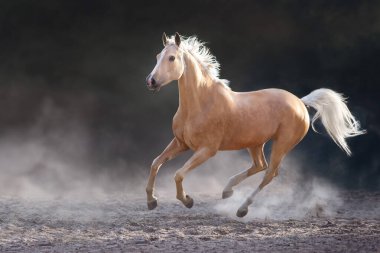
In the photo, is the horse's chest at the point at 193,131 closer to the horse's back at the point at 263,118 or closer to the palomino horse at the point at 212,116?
the palomino horse at the point at 212,116

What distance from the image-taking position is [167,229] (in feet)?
21.6

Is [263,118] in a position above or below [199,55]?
below

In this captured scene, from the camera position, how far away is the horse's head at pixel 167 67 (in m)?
5.86

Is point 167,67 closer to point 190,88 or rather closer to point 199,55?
point 190,88

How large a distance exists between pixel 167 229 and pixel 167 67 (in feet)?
5.15

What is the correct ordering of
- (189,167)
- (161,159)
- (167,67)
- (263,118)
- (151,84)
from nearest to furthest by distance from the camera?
1. (151,84)
2. (167,67)
3. (189,167)
4. (161,159)
5. (263,118)

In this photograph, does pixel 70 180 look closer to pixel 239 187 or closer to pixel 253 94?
pixel 239 187

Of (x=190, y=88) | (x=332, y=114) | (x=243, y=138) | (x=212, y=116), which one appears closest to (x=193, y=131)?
(x=212, y=116)

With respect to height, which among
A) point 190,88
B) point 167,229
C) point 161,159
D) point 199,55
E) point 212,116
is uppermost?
point 199,55

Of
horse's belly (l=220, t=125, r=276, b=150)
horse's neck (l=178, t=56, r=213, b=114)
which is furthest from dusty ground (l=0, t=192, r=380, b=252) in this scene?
horse's neck (l=178, t=56, r=213, b=114)

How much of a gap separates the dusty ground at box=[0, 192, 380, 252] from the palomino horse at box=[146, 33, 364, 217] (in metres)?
0.37

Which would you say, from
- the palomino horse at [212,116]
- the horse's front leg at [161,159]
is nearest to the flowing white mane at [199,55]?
the palomino horse at [212,116]

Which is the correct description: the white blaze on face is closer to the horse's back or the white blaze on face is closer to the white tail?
the horse's back

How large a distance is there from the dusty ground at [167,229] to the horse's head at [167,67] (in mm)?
1329
